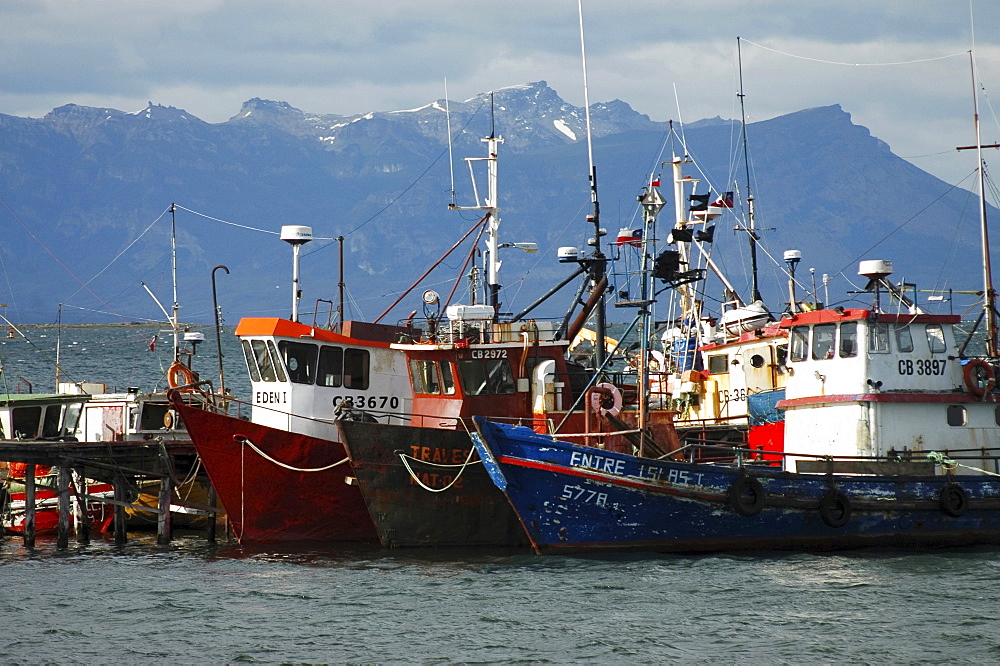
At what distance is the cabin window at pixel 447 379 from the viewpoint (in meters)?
27.0

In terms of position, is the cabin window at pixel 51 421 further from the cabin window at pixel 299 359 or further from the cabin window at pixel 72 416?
the cabin window at pixel 299 359

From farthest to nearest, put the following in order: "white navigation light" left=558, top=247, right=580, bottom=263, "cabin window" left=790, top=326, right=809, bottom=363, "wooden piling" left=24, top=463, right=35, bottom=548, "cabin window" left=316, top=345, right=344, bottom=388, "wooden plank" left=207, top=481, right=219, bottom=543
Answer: "white navigation light" left=558, top=247, right=580, bottom=263 < "wooden plank" left=207, top=481, right=219, bottom=543 < "wooden piling" left=24, top=463, right=35, bottom=548 < "cabin window" left=316, top=345, right=344, bottom=388 < "cabin window" left=790, top=326, right=809, bottom=363

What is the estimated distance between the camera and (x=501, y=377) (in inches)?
1064

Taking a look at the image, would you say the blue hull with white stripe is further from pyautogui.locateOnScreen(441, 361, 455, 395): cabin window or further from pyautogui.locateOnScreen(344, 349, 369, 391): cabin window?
pyautogui.locateOnScreen(344, 349, 369, 391): cabin window

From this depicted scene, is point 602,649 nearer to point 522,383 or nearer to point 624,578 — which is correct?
point 624,578

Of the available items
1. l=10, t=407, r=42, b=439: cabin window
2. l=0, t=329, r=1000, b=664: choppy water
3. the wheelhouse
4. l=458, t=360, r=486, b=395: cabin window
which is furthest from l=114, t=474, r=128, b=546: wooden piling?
l=458, t=360, r=486, b=395: cabin window

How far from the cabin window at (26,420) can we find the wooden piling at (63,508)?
4315mm

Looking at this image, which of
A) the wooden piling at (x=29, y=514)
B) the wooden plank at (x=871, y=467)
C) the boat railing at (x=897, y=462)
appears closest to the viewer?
the boat railing at (x=897, y=462)

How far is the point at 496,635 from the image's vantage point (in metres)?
18.5

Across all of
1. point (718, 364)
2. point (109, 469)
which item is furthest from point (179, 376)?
point (718, 364)

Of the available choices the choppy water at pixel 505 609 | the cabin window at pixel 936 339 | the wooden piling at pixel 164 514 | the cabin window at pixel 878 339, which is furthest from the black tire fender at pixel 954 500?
the wooden piling at pixel 164 514

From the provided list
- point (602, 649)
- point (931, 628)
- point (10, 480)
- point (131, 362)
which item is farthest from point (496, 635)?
point (131, 362)

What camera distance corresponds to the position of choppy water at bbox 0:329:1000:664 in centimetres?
1778

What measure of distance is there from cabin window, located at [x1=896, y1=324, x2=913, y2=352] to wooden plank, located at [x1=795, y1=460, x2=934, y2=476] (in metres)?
2.31
